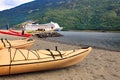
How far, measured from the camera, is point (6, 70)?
34.0ft

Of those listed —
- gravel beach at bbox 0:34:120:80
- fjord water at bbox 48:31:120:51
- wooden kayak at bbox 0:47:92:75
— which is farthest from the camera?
fjord water at bbox 48:31:120:51

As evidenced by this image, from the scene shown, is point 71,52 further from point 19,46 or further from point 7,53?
point 19,46

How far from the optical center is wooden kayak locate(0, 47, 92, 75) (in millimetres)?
10477

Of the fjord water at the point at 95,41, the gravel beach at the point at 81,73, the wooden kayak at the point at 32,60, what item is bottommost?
the fjord water at the point at 95,41

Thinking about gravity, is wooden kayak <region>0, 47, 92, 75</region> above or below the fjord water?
above

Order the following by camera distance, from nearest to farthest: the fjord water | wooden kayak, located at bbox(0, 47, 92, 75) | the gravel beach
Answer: wooden kayak, located at bbox(0, 47, 92, 75) → the gravel beach → the fjord water

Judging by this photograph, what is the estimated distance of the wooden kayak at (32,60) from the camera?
34.4 feet

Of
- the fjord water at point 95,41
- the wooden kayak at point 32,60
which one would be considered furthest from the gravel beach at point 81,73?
the fjord water at point 95,41

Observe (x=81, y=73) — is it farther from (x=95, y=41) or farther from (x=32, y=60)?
(x=95, y=41)

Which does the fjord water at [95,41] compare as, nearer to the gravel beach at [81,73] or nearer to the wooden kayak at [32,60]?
the gravel beach at [81,73]

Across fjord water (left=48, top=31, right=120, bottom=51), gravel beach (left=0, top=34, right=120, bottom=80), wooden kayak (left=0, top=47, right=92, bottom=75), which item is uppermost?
wooden kayak (left=0, top=47, right=92, bottom=75)

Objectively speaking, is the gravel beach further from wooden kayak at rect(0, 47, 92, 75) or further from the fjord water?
the fjord water

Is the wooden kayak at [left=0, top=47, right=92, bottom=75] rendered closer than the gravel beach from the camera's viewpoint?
Yes

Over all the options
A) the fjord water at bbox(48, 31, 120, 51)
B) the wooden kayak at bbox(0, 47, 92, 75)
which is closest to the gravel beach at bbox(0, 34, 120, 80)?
the wooden kayak at bbox(0, 47, 92, 75)
